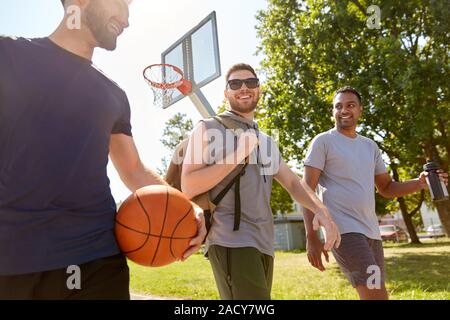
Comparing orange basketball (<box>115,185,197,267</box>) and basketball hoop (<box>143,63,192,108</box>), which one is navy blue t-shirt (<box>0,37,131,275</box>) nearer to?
orange basketball (<box>115,185,197,267</box>)

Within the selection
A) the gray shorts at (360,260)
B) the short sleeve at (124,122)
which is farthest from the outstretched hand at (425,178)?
the short sleeve at (124,122)

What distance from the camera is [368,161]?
178 inches

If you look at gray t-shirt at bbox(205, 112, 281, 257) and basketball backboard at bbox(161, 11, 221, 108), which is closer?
gray t-shirt at bbox(205, 112, 281, 257)

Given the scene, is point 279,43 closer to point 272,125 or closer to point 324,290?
point 272,125

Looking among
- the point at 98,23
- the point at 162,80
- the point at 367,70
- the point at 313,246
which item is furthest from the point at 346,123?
the point at 367,70

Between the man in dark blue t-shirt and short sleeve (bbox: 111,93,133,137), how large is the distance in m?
0.15

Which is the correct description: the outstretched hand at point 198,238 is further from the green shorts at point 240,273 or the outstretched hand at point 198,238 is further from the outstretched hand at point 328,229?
the outstretched hand at point 328,229

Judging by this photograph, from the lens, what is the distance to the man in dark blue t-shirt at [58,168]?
1914 mm

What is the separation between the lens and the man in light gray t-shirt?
384cm

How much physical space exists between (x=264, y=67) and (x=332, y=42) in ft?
13.9

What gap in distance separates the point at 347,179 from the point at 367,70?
470 inches

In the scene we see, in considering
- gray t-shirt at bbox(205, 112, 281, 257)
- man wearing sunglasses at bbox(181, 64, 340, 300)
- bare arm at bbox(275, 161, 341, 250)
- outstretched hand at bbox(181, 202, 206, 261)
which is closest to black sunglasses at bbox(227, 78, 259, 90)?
man wearing sunglasses at bbox(181, 64, 340, 300)

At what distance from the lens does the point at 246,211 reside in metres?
3.19

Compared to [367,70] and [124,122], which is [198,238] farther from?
[367,70]
